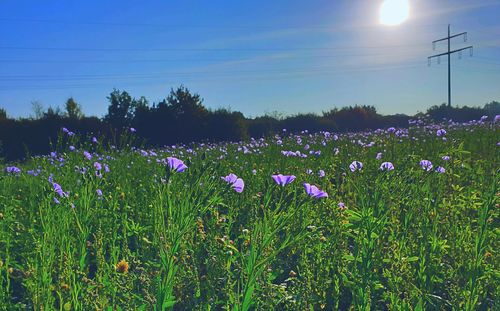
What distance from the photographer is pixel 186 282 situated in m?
2.17

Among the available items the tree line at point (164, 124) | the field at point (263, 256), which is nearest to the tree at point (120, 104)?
the tree line at point (164, 124)

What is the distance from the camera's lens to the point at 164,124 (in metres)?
18.8

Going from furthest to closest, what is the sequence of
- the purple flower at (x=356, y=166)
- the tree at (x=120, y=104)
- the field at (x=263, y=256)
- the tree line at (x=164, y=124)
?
the tree at (x=120, y=104) → the tree line at (x=164, y=124) → the purple flower at (x=356, y=166) → the field at (x=263, y=256)

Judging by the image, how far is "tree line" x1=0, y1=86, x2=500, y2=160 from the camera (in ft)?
52.7

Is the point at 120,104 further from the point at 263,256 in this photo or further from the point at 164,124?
the point at 263,256

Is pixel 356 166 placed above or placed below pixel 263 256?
above

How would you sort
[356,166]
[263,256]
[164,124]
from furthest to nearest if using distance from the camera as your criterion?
[164,124]
[356,166]
[263,256]

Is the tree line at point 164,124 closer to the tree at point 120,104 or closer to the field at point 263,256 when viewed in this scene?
the tree at point 120,104

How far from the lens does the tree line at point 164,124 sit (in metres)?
16.1

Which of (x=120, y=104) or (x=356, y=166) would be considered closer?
(x=356, y=166)

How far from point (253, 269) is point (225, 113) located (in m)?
17.4

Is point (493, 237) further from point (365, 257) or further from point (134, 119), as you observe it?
point (134, 119)

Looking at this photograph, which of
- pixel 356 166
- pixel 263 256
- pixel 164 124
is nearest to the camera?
pixel 263 256

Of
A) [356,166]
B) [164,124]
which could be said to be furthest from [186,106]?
[356,166]
